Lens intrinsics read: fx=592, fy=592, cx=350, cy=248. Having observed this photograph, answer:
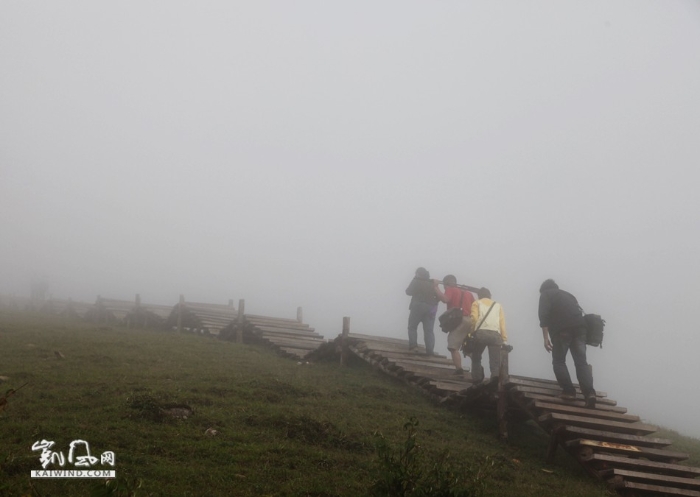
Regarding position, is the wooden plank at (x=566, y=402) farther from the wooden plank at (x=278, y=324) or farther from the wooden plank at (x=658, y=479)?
the wooden plank at (x=278, y=324)

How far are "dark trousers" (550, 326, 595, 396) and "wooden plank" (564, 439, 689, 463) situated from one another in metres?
1.50

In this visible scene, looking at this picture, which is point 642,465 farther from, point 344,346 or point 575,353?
point 344,346

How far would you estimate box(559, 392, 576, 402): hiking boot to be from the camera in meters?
10.9

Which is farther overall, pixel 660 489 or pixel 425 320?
pixel 425 320

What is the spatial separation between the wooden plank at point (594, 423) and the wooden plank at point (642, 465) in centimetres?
81

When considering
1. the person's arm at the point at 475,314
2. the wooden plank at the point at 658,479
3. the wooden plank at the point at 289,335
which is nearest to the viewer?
the wooden plank at the point at 658,479

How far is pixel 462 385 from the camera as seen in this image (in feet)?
42.7

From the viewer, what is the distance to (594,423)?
32.2 ft

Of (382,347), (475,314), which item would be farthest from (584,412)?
(382,347)

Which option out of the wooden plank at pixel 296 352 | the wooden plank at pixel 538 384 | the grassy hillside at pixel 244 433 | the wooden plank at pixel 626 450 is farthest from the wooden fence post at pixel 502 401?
the wooden plank at pixel 296 352

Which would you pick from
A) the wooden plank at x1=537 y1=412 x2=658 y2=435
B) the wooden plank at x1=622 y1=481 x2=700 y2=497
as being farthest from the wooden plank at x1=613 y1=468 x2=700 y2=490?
the wooden plank at x1=537 y1=412 x2=658 y2=435

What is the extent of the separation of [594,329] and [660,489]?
10.3 feet

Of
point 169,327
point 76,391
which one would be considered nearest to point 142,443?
point 76,391

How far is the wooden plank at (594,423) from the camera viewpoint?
9.73 metres
